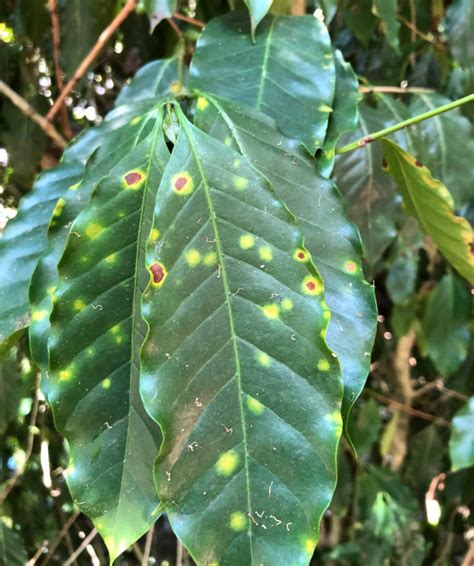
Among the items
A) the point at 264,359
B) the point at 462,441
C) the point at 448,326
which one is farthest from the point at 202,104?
the point at 448,326

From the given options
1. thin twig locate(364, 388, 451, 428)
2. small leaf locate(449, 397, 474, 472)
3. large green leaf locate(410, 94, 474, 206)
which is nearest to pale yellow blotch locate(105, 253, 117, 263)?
large green leaf locate(410, 94, 474, 206)

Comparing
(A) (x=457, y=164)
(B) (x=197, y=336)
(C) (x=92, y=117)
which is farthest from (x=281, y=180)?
(C) (x=92, y=117)

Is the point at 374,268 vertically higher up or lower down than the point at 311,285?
lower down

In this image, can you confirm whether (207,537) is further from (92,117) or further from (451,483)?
(451,483)

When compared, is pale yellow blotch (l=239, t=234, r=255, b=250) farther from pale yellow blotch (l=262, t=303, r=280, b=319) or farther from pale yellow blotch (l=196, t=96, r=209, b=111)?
pale yellow blotch (l=196, t=96, r=209, b=111)

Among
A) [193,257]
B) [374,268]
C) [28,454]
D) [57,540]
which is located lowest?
[57,540]

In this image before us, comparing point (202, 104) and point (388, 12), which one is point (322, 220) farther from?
point (388, 12)

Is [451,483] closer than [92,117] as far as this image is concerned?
No
